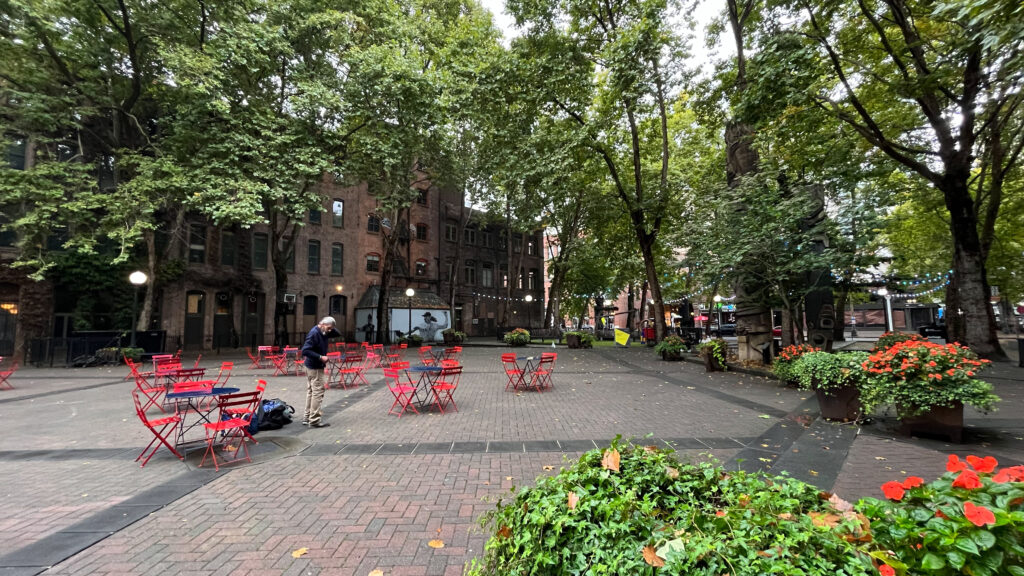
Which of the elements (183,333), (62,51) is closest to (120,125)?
(62,51)

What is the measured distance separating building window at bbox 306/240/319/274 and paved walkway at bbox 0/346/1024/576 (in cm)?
1787

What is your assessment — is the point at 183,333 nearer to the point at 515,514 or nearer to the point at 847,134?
the point at 515,514

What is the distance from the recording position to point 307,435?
6660mm

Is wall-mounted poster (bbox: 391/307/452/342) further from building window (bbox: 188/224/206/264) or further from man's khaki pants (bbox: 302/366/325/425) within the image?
man's khaki pants (bbox: 302/366/325/425)

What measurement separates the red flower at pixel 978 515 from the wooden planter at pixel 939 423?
5.79m

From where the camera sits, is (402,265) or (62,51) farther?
(402,265)

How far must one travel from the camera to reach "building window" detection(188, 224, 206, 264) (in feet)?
73.0

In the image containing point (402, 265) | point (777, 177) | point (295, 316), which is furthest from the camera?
point (402, 265)

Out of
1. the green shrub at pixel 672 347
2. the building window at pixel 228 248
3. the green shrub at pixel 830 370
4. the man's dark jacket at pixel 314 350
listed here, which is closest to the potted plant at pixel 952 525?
the green shrub at pixel 830 370

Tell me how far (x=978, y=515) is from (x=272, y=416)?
7990mm

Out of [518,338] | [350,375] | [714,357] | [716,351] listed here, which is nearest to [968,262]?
[716,351]

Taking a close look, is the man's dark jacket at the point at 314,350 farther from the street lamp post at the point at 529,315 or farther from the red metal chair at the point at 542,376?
the street lamp post at the point at 529,315

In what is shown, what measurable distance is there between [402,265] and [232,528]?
1099 inches

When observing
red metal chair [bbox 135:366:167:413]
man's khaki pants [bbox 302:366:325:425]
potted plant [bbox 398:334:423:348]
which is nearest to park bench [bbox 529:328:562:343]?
potted plant [bbox 398:334:423:348]
